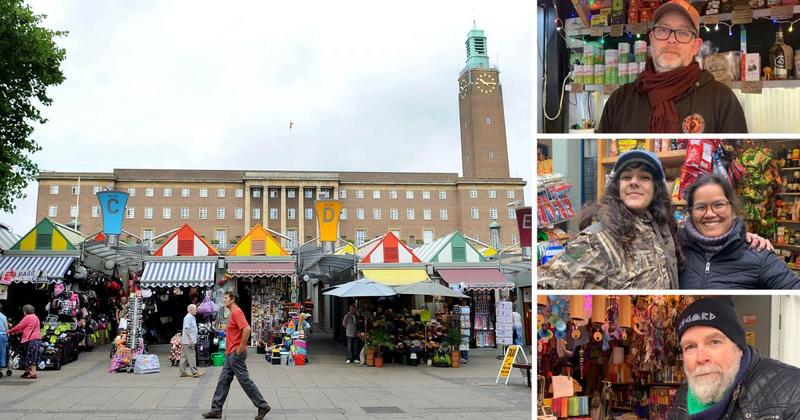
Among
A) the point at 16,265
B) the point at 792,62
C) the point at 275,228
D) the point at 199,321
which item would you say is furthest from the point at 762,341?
the point at 275,228

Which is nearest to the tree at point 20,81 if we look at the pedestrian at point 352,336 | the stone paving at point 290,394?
the stone paving at point 290,394

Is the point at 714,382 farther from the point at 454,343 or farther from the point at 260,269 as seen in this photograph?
the point at 260,269

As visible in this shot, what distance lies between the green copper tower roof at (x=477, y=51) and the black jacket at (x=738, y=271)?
86.0m

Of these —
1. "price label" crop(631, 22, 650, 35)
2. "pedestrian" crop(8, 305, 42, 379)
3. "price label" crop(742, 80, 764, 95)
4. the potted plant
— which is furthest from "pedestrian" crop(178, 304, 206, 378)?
"price label" crop(742, 80, 764, 95)

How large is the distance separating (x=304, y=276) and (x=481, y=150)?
64.3 metres

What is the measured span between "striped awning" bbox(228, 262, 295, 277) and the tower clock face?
216ft

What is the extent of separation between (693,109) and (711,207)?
1.62 feet

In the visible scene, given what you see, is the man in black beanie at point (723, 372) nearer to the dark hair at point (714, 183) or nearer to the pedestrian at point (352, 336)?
the dark hair at point (714, 183)

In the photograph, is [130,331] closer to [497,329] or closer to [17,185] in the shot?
[17,185]

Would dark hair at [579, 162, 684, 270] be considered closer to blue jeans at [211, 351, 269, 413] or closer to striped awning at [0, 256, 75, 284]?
blue jeans at [211, 351, 269, 413]

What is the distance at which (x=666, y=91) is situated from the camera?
3848 mm

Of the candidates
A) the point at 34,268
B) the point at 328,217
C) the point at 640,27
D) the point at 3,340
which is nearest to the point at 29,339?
the point at 3,340

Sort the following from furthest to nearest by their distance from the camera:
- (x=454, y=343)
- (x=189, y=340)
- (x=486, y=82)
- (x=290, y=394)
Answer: (x=486, y=82) < (x=454, y=343) < (x=189, y=340) < (x=290, y=394)

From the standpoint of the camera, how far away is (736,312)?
3.62 meters
